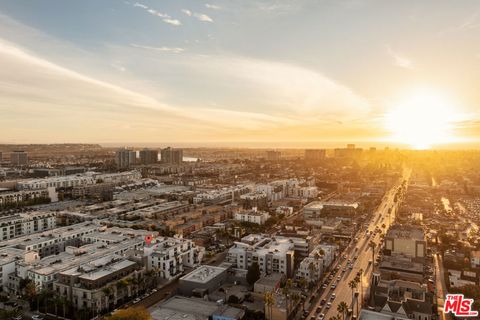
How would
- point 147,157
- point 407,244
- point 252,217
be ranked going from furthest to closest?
Answer: point 147,157
point 252,217
point 407,244

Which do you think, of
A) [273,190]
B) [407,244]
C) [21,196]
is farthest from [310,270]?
[21,196]

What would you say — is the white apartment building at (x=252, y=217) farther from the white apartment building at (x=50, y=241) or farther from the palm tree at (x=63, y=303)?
the palm tree at (x=63, y=303)

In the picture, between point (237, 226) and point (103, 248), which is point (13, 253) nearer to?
point (103, 248)

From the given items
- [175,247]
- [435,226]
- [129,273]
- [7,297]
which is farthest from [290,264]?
[435,226]

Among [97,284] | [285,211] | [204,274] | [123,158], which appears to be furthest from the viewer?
[123,158]

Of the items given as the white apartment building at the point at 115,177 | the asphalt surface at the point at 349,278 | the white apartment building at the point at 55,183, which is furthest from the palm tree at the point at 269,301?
the white apartment building at the point at 115,177

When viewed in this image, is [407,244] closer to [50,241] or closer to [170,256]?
[170,256]

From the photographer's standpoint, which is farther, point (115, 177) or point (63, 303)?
point (115, 177)
